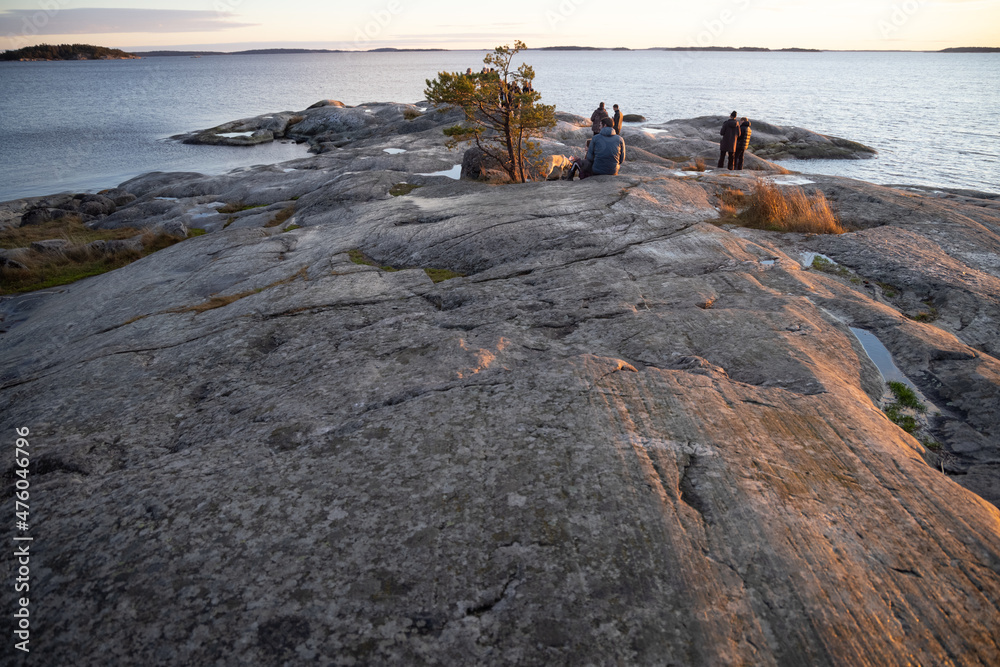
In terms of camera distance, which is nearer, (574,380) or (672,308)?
(574,380)

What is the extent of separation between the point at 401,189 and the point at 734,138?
57.2 ft

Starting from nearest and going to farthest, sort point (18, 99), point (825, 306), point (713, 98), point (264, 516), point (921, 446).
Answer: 1. point (264, 516)
2. point (921, 446)
3. point (825, 306)
4. point (713, 98)
5. point (18, 99)

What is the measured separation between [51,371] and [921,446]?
11745 mm

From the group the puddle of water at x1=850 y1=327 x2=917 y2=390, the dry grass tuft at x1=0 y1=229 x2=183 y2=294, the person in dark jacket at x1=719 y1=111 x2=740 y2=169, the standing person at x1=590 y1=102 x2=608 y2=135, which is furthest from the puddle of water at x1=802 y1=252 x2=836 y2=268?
the dry grass tuft at x1=0 y1=229 x2=183 y2=294

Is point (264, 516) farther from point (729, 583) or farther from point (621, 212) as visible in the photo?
point (621, 212)


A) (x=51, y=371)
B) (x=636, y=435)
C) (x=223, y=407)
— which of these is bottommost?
(x=51, y=371)

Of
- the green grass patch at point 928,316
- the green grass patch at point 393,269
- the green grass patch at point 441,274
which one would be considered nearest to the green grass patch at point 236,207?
the green grass patch at point 393,269

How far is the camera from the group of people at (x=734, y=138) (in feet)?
81.8

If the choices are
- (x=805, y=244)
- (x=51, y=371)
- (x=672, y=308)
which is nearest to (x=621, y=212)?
(x=805, y=244)

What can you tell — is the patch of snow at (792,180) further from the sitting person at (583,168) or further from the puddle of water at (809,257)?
the puddle of water at (809,257)

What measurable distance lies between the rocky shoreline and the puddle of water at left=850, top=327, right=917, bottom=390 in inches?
6.1

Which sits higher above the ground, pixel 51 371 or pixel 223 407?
pixel 223 407

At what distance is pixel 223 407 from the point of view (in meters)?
5.98

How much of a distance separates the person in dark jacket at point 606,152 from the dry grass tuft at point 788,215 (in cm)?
432
